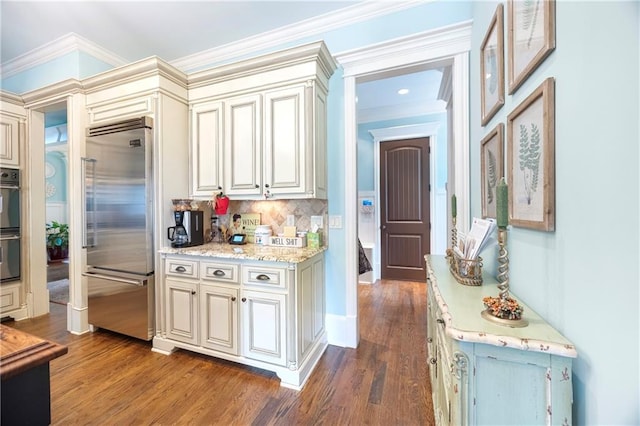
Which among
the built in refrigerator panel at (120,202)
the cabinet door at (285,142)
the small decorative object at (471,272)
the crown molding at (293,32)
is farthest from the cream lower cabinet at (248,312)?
the crown molding at (293,32)

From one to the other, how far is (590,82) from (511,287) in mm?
928

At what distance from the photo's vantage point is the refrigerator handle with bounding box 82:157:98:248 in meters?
2.55

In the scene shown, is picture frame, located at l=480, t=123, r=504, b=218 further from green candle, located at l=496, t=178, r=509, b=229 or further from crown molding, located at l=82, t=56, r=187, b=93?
crown molding, located at l=82, t=56, r=187, b=93

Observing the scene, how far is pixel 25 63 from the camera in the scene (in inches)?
122

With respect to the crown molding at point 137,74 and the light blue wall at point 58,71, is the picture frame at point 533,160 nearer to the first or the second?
the crown molding at point 137,74

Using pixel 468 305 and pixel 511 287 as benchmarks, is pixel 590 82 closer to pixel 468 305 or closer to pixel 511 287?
pixel 468 305

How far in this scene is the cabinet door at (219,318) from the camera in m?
2.05

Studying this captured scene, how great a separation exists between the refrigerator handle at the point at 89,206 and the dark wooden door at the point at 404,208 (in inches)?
151

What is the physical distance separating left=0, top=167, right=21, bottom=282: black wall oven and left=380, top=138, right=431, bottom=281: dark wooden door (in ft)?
15.4

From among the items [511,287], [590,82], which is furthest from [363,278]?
[590,82]

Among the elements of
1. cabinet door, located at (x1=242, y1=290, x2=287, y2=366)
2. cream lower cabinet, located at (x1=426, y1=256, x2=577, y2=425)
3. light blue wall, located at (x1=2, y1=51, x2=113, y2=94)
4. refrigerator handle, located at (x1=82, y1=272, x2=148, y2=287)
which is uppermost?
light blue wall, located at (x1=2, y1=51, x2=113, y2=94)

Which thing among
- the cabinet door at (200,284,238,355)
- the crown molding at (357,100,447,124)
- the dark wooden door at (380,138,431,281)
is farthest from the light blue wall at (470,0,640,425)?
the crown molding at (357,100,447,124)

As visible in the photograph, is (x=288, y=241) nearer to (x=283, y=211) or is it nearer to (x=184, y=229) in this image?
(x=283, y=211)

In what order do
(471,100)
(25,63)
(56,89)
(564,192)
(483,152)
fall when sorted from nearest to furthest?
(564,192) < (483,152) < (471,100) < (56,89) < (25,63)
